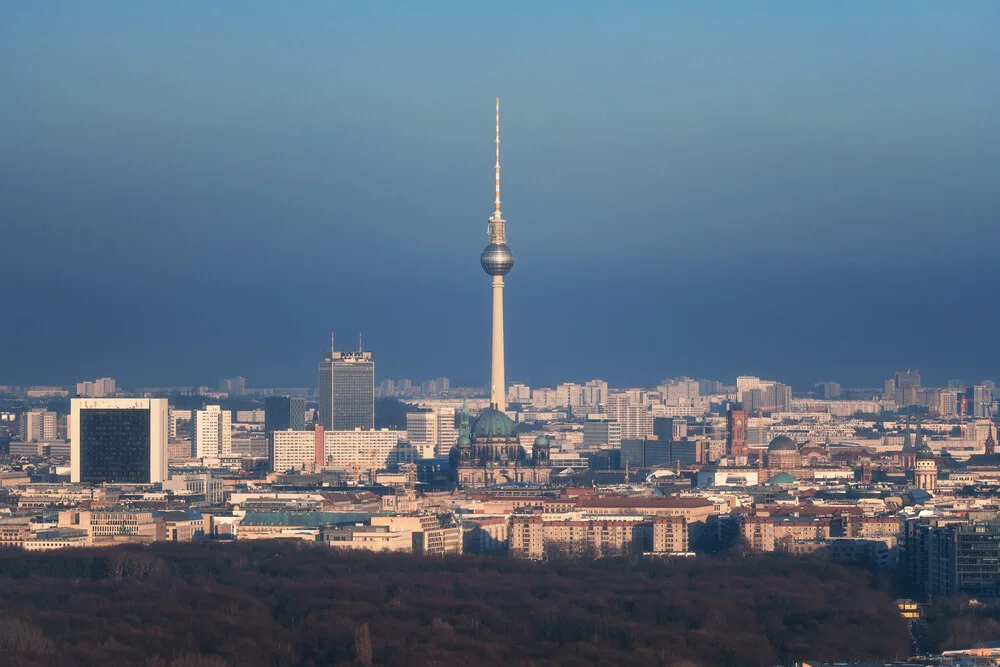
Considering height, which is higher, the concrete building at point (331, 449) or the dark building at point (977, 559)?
the concrete building at point (331, 449)

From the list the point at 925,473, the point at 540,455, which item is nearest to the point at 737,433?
the point at 540,455

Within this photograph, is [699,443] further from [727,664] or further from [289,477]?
[727,664]

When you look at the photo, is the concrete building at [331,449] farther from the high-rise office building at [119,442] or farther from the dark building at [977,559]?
the dark building at [977,559]

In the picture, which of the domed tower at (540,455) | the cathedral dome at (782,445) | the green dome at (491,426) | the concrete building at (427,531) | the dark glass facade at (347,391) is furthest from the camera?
the dark glass facade at (347,391)

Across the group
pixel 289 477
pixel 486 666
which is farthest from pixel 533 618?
pixel 289 477

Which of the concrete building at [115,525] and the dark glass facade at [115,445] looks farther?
the dark glass facade at [115,445]

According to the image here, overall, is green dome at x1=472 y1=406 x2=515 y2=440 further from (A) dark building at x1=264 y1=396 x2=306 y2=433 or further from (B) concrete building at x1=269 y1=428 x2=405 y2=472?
(A) dark building at x1=264 y1=396 x2=306 y2=433

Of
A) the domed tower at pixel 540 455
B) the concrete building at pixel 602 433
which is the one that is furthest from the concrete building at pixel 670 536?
the concrete building at pixel 602 433
